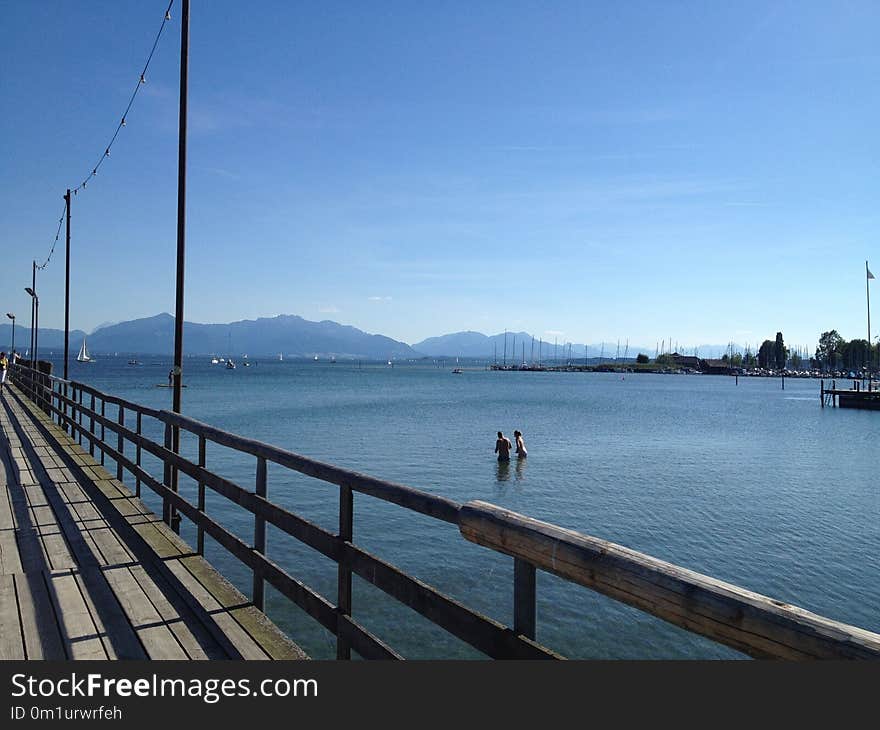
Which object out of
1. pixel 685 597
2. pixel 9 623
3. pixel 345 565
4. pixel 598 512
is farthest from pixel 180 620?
pixel 598 512

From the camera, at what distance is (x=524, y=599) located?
8.59 feet

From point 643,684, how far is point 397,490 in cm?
152

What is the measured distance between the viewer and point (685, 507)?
2008 centimetres

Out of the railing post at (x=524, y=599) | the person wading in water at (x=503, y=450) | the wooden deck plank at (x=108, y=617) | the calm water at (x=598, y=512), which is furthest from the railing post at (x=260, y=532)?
the person wading in water at (x=503, y=450)

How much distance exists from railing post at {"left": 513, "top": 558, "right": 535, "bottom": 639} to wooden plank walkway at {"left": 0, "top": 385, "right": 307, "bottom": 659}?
6.27ft

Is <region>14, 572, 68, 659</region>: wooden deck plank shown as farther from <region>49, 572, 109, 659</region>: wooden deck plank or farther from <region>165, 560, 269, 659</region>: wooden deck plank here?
<region>165, 560, 269, 659</region>: wooden deck plank

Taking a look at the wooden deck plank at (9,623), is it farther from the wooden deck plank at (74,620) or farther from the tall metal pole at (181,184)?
the tall metal pole at (181,184)

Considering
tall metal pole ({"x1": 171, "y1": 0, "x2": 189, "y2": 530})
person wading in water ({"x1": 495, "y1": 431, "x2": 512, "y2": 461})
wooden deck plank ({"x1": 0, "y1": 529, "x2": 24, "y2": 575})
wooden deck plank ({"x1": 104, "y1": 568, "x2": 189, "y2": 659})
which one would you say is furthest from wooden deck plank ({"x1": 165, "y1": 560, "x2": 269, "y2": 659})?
person wading in water ({"x1": 495, "y1": 431, "x2": 512, "y2": 461})

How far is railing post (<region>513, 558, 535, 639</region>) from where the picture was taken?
2598 mm

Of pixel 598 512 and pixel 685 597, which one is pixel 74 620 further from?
pixel 598 512

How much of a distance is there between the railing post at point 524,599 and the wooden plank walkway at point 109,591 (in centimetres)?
191

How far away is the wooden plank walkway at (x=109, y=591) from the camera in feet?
13.5

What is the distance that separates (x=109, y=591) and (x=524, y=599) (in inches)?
148

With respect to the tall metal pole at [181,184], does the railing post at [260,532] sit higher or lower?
lower
